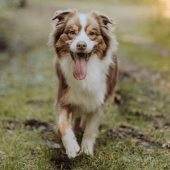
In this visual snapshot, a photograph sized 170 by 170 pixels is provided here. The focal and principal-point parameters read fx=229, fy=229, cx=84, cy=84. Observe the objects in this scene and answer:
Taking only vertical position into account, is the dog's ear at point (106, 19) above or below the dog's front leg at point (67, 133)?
above

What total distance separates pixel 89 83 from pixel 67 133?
0.75 metres

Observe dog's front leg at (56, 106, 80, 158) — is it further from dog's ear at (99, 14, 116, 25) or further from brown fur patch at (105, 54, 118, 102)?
dog's ear at (99, 14, 116, 25)

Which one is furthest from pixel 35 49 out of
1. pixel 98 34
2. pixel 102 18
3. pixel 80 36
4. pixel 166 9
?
pixel 80 36

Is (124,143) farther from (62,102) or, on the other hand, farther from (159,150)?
(62,102)

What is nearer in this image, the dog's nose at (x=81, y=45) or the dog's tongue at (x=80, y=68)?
the dog's nose at (x=81, y=45)

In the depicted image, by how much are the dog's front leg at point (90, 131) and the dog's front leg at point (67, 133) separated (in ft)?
1.33

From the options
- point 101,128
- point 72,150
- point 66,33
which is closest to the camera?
point 72,150

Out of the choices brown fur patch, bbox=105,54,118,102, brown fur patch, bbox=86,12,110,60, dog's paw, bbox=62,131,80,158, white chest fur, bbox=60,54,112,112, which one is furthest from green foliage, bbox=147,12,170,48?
dog's paw, bbox=62,131,80,158

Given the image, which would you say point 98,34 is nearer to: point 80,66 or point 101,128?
point 80,66

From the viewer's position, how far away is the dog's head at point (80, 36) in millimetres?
2945

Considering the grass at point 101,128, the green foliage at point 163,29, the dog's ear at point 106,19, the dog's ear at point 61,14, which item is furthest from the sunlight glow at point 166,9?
the dog's ear at point 61,14

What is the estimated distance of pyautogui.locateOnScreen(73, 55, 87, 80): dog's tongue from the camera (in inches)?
118

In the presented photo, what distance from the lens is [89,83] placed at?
3.23 metres

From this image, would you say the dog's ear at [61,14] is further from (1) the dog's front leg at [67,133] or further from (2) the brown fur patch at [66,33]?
(1) the dog's front leg at [67,133]
